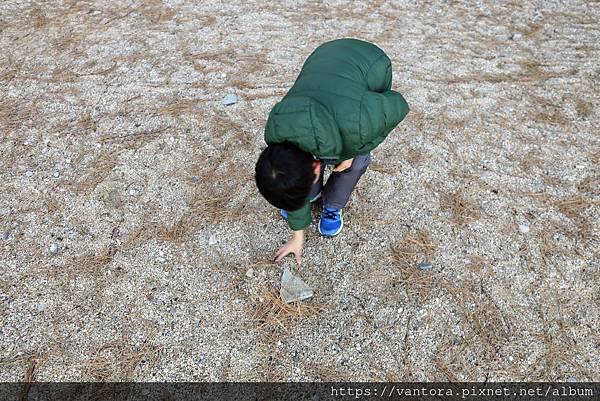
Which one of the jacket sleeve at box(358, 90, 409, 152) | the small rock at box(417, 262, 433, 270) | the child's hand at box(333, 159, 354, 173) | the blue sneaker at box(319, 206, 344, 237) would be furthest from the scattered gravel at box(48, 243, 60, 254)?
the small rock at box(417, 262, 433, 270)

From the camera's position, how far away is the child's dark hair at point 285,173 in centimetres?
155

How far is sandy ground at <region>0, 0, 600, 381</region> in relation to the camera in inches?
84.2

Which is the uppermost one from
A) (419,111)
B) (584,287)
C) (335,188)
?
(335,188)

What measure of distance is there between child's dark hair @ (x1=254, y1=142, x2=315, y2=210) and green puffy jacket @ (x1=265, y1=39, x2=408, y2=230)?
0.18ft

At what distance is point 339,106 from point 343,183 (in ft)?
2.16

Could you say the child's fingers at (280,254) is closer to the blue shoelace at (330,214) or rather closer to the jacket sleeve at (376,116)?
the blue shoelace at (330,214)

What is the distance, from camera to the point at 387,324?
222 cm

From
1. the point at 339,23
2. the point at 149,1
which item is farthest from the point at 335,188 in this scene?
the point at 149,1

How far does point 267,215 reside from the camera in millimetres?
2617

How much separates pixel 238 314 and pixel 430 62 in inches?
99.6

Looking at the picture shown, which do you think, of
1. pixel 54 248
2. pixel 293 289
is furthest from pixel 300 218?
pixel 54 248

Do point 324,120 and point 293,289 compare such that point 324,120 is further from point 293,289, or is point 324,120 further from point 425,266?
point 425,266

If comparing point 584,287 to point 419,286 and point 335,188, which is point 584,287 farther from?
point 335,188

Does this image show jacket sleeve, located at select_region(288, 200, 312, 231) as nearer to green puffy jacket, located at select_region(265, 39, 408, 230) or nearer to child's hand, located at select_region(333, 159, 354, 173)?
child's hand, located at select_region(333, 159, 354, 173)
